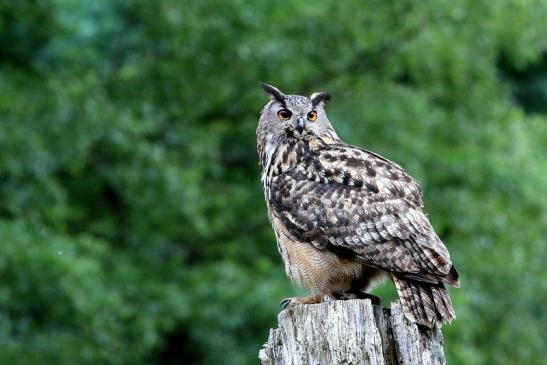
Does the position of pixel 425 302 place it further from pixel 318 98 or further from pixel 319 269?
pixel 318 98

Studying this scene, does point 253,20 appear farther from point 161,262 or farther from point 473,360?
point 473,360

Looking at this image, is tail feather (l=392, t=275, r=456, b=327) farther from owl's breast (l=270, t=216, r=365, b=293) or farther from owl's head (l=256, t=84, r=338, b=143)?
owl's head (l=256, t=84, r=338, b=143)

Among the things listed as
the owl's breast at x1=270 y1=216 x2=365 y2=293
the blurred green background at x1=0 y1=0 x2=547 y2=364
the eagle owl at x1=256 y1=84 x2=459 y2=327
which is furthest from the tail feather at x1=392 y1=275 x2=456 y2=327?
the blurred green background at x1=0 y1=0 x2=547 y2=364

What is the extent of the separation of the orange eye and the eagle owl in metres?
0.36

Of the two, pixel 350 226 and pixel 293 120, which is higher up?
pixel 293 120

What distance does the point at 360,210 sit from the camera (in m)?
6.36

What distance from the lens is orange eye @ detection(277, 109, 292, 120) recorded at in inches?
288

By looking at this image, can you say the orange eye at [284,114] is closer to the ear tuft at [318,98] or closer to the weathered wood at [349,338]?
the ear tuft at [318,98]

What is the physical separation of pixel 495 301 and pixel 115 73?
5012 mm

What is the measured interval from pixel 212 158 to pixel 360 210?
7807mm

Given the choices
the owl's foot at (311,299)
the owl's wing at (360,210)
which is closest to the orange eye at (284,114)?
the owl's wing at (360,210)

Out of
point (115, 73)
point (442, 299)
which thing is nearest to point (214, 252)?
point (115, 73)

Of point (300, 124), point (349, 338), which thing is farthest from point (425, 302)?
point (300, 124)

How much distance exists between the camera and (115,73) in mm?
13719
